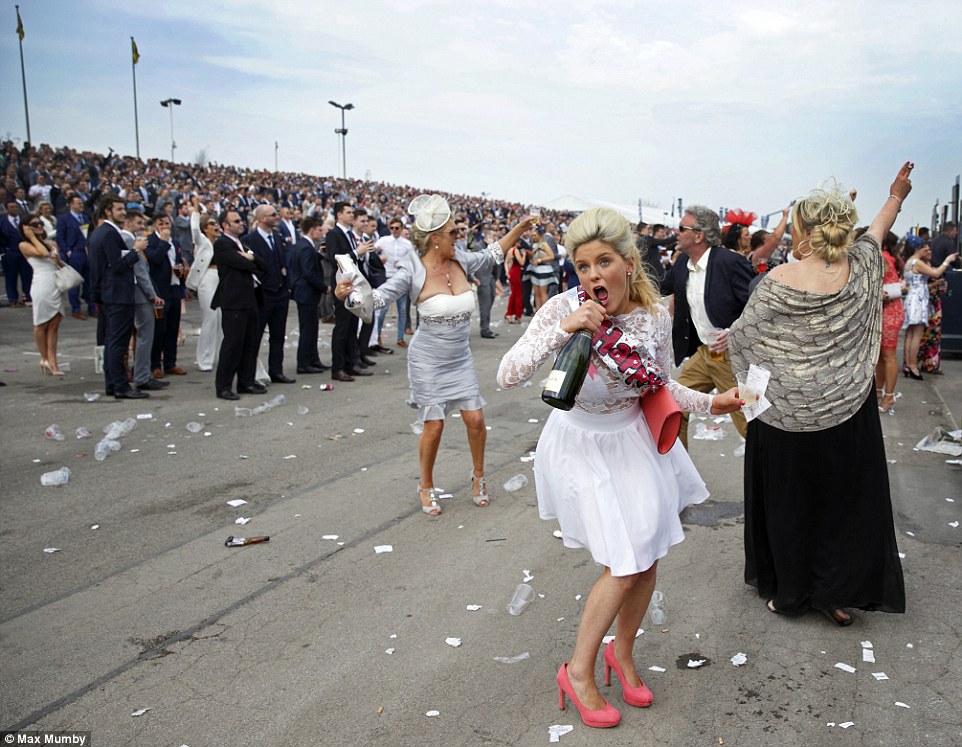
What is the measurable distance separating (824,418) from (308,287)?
8.33 meters

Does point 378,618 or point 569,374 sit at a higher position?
point 569,374

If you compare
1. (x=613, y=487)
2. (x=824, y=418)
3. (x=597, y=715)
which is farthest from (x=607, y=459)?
(x=824, y=418)

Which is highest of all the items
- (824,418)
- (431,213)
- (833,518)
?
(431,213)

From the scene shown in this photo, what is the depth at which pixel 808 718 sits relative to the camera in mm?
3125

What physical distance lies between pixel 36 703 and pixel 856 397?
3.78m

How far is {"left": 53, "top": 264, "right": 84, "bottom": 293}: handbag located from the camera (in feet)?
33.5

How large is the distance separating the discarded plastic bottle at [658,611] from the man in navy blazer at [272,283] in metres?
7.13

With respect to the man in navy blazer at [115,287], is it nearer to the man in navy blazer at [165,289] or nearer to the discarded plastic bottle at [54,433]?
the man in navy blazer at [165,289]

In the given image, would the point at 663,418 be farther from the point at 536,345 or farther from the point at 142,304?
the point at 142,304

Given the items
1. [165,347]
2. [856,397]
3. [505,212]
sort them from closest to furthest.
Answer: [856,397], [165,347], [505,212]

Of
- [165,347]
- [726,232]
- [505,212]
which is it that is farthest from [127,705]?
[505,212]

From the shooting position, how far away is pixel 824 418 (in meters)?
3.75

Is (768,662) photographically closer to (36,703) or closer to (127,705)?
(127,705)

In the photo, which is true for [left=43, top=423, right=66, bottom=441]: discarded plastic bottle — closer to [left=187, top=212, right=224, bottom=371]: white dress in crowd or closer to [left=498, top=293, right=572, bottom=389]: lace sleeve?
[left=187, top=212, right=224, bottom=371]: white dress in crowd
